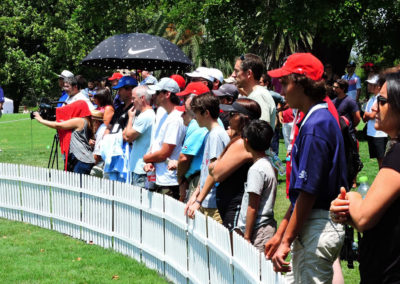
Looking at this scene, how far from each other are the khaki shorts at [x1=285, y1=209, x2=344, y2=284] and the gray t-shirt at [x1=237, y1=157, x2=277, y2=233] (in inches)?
39.4

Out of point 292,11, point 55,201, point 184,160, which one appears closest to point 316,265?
point 184,160

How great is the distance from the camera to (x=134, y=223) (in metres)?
8.03

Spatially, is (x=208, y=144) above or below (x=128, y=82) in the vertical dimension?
above

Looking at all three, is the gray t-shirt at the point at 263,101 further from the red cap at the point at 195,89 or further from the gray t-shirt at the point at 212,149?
the red cap at the point at 195,89

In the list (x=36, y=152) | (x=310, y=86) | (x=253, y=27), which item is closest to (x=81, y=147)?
(x=310, y=86)

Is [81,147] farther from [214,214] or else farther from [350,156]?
[350,156]

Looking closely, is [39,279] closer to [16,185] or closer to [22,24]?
[16,185]

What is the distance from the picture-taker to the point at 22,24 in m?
62.2

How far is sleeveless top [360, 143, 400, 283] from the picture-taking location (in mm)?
2953

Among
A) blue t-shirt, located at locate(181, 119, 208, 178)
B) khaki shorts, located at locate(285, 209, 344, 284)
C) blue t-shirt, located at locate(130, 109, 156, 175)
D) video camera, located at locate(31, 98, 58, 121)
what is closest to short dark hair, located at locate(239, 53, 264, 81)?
blue t-shirt, located at locate(181, 119, 208, 178)

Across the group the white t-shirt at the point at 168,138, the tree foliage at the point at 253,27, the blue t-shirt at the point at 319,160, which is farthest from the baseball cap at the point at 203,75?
the tree foliage at the point at 253,27

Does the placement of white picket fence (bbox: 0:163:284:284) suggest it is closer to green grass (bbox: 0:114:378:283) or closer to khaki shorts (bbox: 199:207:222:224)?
→ khaki shorts (bbox: 199:207:222:224)

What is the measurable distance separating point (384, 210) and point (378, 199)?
0.18ft

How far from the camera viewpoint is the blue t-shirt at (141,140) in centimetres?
805
